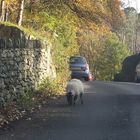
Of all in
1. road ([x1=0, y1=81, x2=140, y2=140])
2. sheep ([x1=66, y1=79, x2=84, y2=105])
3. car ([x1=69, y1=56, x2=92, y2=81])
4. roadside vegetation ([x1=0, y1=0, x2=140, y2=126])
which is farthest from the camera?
car ([x1=69, y1=56, x2=92, y2=81])

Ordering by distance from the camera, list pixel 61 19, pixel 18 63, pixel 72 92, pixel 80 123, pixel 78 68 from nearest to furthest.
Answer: pixel 80 123, pixel 18 63, pixel 72 92, pixel 61 19, pixel 78 68

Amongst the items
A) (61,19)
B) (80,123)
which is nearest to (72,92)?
(80,123)

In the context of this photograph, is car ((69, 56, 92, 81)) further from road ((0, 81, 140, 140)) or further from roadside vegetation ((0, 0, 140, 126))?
road ((0, 81, 140, 140))

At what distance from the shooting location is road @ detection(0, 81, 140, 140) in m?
11.3

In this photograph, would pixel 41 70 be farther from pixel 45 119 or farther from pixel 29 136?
pixel 29 136

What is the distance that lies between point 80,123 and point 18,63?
4.41 metres

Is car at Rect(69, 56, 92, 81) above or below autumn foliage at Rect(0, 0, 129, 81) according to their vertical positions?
below

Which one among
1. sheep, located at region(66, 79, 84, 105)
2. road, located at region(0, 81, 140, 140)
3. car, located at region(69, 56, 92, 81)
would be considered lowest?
road, located at region(0, 81, 140, 140)

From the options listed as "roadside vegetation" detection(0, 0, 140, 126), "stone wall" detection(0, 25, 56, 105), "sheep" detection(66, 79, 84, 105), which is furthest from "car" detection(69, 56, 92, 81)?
"sheep" detection(66, 79, 84, 105)

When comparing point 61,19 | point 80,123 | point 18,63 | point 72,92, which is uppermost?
point 61,19

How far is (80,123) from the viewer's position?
13148 mm

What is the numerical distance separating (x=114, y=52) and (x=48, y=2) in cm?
4846

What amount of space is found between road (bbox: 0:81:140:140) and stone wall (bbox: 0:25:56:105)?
101 centimetres

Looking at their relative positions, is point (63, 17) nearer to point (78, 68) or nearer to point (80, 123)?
Answer: point (78, 68)
